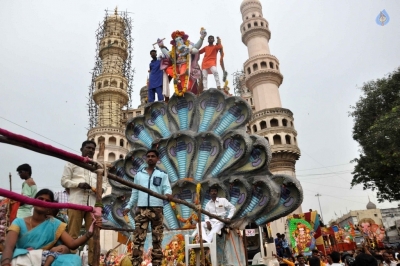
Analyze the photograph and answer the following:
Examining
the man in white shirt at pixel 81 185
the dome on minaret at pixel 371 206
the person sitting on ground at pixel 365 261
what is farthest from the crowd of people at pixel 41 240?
the dome on minaret at pixel 371 206

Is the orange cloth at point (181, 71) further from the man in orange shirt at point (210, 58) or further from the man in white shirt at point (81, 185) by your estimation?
the man in white shirt at point (81, 185)

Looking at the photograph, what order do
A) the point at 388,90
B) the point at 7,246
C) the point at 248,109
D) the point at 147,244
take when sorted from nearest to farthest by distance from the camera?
the point at 7,246, the point at 147,244, the point at 248,109, the point at 388,90

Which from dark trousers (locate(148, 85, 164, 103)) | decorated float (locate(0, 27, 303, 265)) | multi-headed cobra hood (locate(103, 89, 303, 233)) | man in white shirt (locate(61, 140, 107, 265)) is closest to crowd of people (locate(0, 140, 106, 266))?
man in white shirt (locate(61, 140, 107, 265))

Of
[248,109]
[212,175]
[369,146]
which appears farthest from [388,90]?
[212,175]

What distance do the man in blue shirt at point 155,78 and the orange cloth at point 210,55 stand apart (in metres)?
1.73

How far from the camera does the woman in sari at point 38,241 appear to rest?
2.81 meters

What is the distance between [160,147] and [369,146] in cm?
1237

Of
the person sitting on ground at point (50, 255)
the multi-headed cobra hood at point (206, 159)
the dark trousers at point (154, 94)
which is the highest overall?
the dark trousers at point (154, 94)

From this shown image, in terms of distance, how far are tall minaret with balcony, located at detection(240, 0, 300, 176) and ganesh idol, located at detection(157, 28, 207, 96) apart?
14.9 m

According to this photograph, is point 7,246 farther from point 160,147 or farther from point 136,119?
point 136,119

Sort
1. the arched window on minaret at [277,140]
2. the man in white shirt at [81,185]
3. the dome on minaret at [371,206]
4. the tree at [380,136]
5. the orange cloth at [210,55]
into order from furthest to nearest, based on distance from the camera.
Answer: the dome on minaret at [371,206], the arched window on minaret at [277,140], the tree at [380,136], the orange cloth at [210,55], the man in white shirt at [81,185]

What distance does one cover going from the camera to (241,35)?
31.9 metres

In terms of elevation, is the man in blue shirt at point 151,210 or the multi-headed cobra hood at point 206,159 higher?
the multi-headed cobra hood at point 206,159

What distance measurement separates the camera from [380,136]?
54.1 feet
